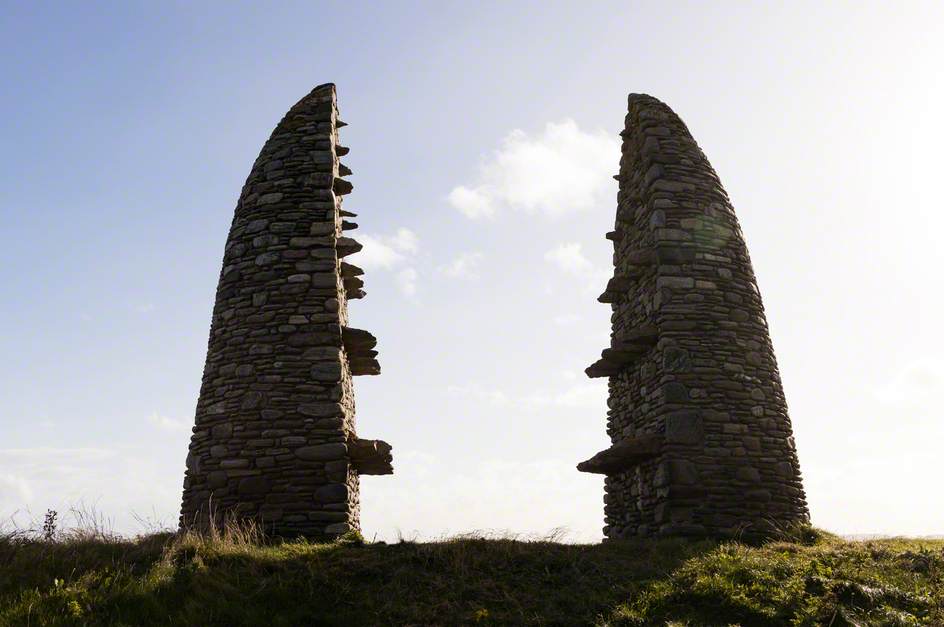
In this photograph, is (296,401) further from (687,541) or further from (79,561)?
(687,541)

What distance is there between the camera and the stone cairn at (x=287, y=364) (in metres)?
11.8

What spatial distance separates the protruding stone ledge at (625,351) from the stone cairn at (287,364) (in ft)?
12.8

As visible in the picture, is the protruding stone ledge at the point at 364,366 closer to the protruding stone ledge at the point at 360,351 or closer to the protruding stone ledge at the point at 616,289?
the protruding stone ledge at the point at 360,351

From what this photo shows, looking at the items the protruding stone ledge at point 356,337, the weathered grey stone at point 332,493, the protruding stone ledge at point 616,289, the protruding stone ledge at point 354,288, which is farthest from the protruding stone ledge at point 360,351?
the protruding stone ledge at point 616,289

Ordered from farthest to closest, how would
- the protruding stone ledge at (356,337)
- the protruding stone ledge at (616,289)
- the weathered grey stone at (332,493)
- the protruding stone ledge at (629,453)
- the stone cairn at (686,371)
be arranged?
the protruding stone ledge at (616,289) → the protruding stone ledge at (356,337) → the protruding stone ledge at (629,453) → the stone cairn at (686,371) → the weathered grey stone at (332,493)

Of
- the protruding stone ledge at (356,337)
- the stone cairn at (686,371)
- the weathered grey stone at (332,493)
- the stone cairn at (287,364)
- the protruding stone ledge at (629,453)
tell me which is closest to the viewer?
the weathered grey stone at (332,493)

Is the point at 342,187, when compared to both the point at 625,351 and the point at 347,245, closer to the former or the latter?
the point at 347,245

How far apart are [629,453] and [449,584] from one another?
15.1 feet

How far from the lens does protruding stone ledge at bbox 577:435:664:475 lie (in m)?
12.4

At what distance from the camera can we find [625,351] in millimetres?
13867

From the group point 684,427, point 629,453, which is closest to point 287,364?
point 629,453

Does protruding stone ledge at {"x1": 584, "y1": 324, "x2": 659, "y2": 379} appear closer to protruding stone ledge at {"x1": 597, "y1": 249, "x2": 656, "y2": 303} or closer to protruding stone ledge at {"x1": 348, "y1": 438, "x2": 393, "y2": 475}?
protruding stone ledge at {"x1": 597, "y1": 249, "x2": 656, "y2": 303}

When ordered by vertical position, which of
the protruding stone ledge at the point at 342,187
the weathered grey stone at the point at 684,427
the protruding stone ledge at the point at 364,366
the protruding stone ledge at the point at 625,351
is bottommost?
the weathered grey stone at the point at 684,427

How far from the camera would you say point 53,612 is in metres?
7.78
